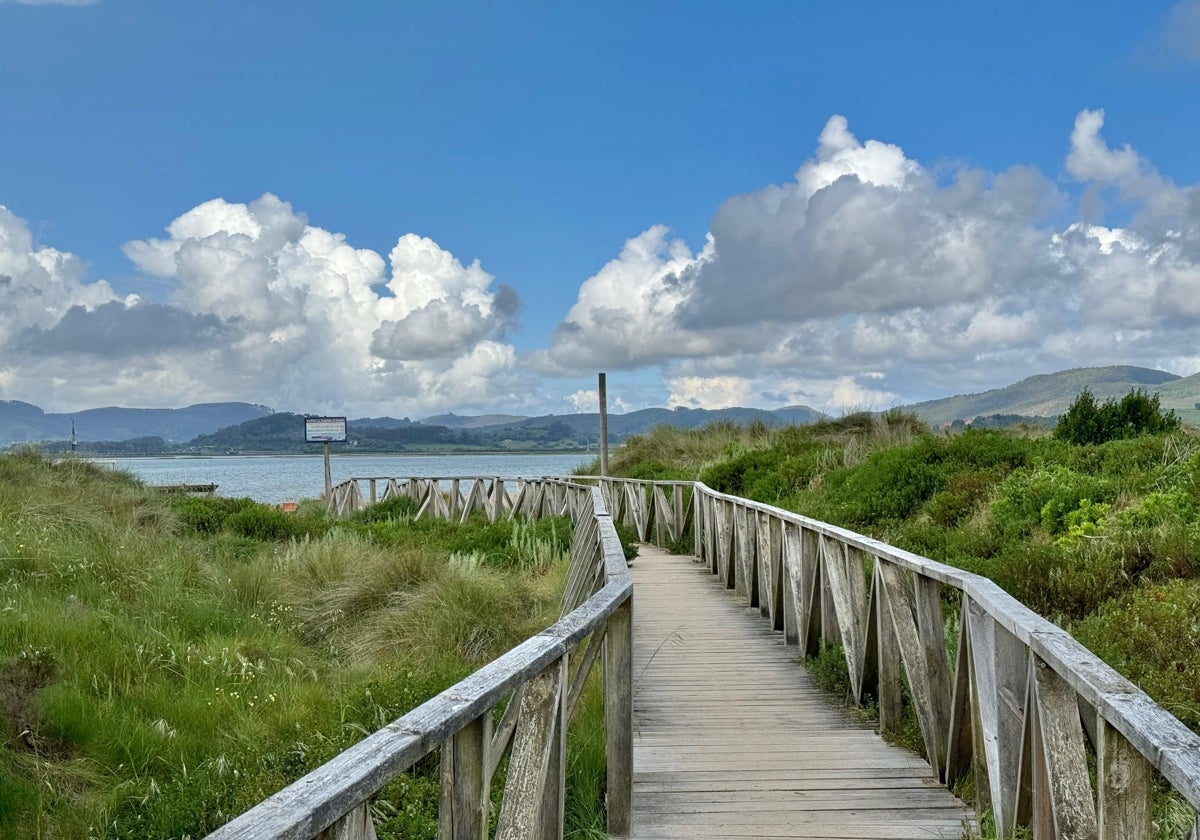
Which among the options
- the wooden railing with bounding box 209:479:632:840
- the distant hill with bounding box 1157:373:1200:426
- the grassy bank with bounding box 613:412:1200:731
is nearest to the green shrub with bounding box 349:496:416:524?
the grassy bank with bounding box 613:412:1200:731

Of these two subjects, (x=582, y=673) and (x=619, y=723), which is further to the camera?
(x=619, y=723)

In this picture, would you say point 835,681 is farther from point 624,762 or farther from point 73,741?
point 73,741

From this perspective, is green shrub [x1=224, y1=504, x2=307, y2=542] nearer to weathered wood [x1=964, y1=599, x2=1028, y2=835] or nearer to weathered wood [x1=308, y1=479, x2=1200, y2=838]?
weathered wood [x1=308, y1=479, x2=1200, y2=838]

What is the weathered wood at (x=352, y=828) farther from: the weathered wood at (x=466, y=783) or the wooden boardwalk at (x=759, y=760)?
the wooden boardwalk at (x=759, y=760)

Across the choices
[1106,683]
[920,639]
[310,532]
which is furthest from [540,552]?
[1106,683]

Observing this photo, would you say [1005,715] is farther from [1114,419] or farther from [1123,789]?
[1114,419]

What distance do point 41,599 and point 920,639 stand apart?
663 cm

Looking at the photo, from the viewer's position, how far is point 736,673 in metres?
6.46

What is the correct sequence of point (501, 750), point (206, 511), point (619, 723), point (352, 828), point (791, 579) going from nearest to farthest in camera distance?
point (352, 828)
point (501, 750)
point (619, 723)
point (791, 579)
point (206, 511)

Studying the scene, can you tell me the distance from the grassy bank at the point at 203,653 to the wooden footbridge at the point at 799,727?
0.73 meters

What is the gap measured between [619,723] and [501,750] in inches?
56.6

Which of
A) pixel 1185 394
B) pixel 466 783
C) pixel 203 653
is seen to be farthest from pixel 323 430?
pixel 1185 394

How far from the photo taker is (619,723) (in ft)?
12.6

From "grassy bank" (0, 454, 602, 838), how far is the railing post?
140 millimetres
